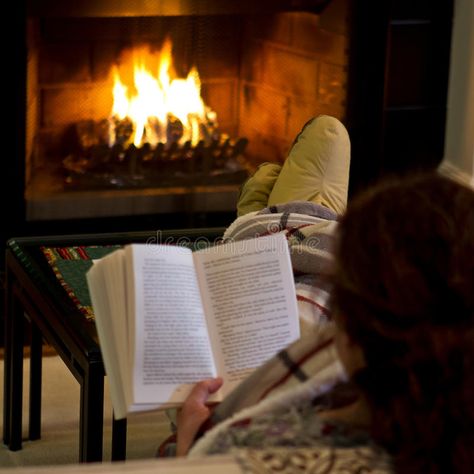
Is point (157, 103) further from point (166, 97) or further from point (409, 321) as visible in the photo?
point (409, 321)

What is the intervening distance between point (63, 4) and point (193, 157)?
0.60 m

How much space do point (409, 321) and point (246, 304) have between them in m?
0.50

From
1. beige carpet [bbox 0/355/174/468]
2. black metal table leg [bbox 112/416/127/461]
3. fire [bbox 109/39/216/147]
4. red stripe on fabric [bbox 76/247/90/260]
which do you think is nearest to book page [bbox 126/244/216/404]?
black metal table leg [bbox 112/416/127/461]

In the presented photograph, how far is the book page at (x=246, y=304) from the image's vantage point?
136cm

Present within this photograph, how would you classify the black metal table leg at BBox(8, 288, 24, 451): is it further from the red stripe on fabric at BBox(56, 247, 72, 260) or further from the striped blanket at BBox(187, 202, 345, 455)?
the striped blanket at BBox(187, 202, 345, 455)

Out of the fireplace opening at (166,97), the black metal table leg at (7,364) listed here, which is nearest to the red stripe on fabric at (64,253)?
the black metal table leg at (7,364)

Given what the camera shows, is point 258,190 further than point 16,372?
No

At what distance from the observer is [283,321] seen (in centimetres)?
141

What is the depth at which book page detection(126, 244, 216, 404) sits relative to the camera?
50.1 inches

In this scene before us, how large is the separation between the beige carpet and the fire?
0.89 meters

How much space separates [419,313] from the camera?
903 mm

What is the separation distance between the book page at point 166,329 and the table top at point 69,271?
0.37 m

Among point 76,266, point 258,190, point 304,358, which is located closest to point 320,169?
point 258,190

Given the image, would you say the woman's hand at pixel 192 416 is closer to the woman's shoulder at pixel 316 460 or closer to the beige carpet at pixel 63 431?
the woman's shoulder at pixel 316 460
